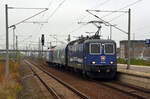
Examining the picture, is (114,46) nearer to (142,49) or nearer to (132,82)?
(132,82)

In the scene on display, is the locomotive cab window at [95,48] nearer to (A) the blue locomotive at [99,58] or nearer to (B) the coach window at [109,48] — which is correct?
(A) the blue locomotive at [99,58]

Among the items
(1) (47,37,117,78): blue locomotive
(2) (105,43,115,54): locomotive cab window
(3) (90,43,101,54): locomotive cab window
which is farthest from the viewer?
(2) (105,43,115,54): locomotive cab window

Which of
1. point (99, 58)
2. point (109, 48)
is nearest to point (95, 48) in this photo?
point (99, 58)

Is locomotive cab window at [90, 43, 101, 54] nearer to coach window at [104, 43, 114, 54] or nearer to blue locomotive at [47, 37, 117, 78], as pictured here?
blue locomotive at [47, 37, 117, 78]

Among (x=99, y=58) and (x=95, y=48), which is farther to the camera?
(x=95, y=48)

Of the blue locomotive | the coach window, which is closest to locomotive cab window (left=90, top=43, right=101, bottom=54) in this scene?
the blue locomotive

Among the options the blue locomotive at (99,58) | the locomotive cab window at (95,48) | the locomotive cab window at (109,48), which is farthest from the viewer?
the locomotive cab window at (109,48)

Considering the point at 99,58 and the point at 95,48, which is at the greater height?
the point at 95,48

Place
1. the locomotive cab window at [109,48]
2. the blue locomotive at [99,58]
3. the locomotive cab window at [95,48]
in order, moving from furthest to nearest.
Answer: the locomotive cab window at [109,48], the locomotive cab window at [95,48], the blue locomotive at [99,58]

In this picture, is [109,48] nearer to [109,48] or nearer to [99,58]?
[109,48]

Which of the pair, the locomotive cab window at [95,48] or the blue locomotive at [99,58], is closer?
the blue locomotive at [99,58]

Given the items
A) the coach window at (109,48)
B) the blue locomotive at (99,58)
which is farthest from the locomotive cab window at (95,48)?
the coach window at (109,48)

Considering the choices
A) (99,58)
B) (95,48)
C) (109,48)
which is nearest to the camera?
(99,58)

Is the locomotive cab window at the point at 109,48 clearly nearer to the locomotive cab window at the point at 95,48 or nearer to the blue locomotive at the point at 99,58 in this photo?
the blue locomotive at the point at 99,58
